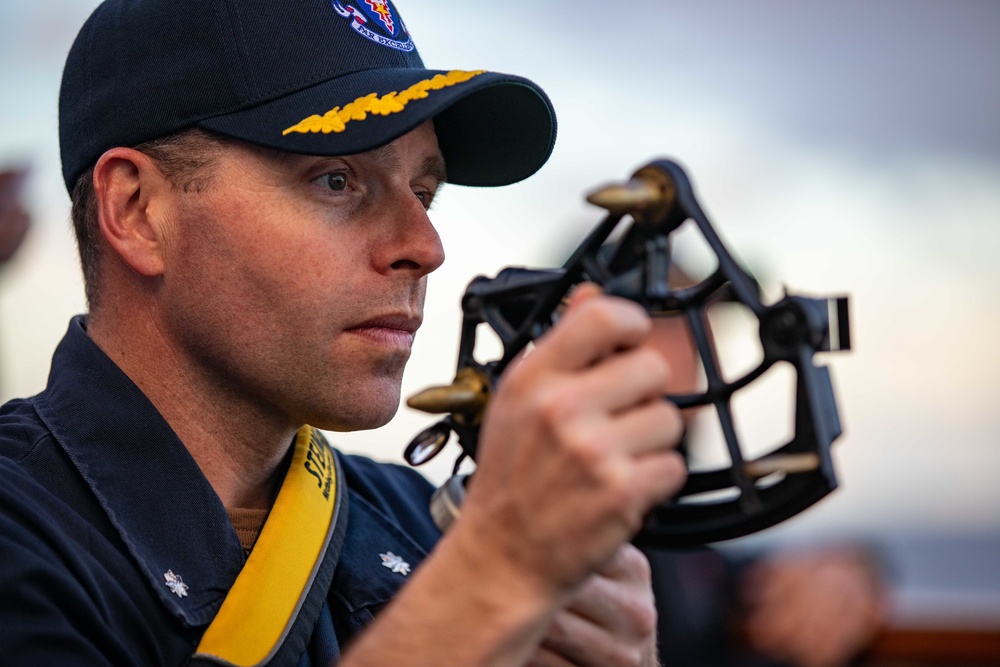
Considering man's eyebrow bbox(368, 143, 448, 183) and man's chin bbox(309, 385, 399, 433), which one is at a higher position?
Answer: man's eyebrow bbox(368, 143, 448, 183)

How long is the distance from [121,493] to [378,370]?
0.29 metres

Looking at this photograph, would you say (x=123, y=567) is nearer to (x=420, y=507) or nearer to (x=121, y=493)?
(x=121, y=493)

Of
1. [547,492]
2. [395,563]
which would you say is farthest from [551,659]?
[395,563]

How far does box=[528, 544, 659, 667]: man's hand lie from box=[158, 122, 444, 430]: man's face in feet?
1.14

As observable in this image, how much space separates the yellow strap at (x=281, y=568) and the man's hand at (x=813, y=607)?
3.19 feet

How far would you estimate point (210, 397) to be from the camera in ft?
3.89

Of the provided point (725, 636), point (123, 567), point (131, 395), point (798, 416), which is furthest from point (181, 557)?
point (725, 636)

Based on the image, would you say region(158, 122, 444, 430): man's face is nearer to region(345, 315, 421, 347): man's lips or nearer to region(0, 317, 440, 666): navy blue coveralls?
region(345, 315, 421, 347): man's lips

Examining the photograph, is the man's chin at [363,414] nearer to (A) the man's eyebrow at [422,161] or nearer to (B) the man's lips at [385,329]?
(B) the man's lips at [385,329]

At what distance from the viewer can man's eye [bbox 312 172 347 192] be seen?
3.74 ft

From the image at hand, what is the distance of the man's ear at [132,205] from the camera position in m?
1.19

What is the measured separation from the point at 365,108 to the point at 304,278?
7.5 inches

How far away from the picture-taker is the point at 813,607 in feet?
6.38

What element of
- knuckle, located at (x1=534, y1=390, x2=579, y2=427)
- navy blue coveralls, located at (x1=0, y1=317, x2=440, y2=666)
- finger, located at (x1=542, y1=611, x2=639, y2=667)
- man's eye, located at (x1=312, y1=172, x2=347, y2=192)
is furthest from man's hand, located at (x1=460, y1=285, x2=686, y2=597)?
man's eye, located at (x1=312, y1=172, x2=347, y2=192)
